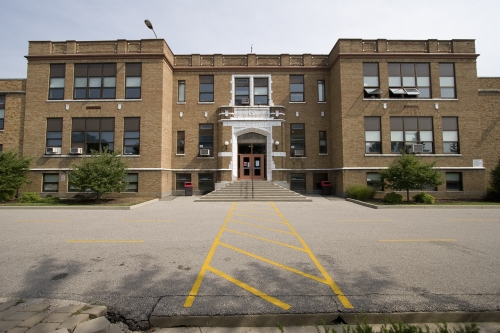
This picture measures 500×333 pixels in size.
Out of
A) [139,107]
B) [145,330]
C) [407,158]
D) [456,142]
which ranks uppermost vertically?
[139,107]

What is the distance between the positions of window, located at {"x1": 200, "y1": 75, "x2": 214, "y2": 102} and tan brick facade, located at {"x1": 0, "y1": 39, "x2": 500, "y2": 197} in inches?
69.3

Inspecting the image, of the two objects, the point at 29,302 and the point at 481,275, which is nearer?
the point at 29,302

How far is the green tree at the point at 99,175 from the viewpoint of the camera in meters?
15.3

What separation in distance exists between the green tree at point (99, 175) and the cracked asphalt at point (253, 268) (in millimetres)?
6412

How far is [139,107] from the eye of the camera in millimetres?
19594

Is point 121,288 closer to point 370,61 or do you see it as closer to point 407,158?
point 407,158

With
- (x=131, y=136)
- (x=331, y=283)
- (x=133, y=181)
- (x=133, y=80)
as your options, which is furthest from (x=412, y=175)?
(x=133, y=80)

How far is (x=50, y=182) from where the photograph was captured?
1925 cm

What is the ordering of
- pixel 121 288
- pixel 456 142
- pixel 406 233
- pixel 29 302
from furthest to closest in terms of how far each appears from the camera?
pixel 456 142 < pixel 406 233 < pixel 121 288 < pixel 29 302

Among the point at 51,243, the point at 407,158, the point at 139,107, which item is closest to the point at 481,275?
the point at 51,243

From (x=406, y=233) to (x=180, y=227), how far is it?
7374 millimetres

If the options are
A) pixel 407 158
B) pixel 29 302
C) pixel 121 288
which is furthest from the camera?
pixel 407 158

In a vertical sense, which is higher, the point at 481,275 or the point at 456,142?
the point at 456,142

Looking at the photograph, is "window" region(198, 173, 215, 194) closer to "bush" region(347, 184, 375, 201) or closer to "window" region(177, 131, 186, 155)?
"window" region(177, 131, 186, 155)
